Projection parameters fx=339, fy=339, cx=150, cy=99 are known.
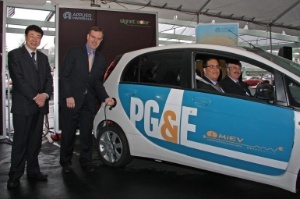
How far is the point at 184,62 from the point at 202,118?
2.31ft

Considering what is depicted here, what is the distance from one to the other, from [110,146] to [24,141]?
3.90ft

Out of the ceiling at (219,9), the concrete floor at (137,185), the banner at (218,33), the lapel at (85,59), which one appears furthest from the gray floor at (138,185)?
the ceiling at (219,9)

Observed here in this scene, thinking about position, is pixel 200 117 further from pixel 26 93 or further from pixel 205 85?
pixel 26 93

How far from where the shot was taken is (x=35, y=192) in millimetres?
3703

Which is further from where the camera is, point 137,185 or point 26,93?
point 137,185

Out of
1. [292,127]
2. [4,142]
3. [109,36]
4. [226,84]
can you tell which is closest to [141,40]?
[109,36]

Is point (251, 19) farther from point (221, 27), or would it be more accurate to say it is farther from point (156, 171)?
point (156, 171)

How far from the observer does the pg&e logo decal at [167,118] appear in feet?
12.1

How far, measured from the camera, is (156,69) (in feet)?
13.7

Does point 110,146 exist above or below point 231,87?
below

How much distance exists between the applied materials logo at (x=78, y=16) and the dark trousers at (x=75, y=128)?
10.1ft

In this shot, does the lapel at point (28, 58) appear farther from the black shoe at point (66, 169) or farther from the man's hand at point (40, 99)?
the black shoe at point (66, 169)

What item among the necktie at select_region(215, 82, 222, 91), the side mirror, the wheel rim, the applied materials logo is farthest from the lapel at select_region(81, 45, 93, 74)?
the applied materials logo

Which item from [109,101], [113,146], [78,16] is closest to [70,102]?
[109,101]
